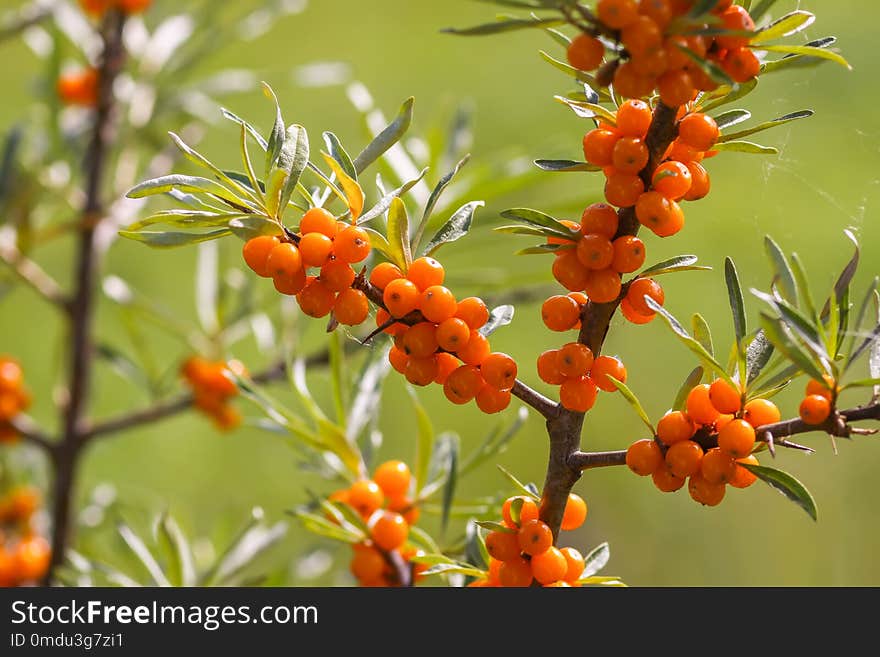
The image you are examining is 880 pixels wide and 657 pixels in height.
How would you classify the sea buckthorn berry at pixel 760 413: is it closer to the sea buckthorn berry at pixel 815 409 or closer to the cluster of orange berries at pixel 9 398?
the sea buckthorn berry at pixel 815 409

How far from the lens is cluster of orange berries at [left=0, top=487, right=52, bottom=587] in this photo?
98cm

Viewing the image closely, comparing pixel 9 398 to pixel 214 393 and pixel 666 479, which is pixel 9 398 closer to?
pixel 214 393

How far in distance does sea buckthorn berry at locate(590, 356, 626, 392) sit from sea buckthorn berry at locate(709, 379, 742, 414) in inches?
1.9

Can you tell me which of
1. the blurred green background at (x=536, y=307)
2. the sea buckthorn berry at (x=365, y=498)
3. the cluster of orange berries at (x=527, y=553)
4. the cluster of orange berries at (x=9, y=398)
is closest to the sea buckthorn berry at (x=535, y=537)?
the cluster of orange berries at (x=527, y=553)

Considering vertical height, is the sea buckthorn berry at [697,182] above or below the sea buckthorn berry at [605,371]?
above

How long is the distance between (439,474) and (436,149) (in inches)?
14.9

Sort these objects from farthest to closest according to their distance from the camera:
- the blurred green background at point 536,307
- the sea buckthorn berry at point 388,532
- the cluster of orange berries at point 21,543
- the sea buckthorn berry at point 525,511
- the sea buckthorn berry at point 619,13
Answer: the blurred green background at point 536,307, the cluster of orange berries at point 21,543, the sea buckthorn berry at point 388,532, the sea buckthorn berry at point 525,511, the sea buckthorn berry at point 619,13

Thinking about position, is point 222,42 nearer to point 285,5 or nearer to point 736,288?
point 285,5

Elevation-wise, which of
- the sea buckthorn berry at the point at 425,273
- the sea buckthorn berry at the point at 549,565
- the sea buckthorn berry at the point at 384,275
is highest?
the sea buckthorn berry at the point at 384,275

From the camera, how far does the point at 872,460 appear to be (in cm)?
171

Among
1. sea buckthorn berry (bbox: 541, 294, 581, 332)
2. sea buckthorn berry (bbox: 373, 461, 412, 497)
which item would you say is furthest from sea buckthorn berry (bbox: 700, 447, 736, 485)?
sea buckthorn berry (bbox: 373, 461, 412, 497)

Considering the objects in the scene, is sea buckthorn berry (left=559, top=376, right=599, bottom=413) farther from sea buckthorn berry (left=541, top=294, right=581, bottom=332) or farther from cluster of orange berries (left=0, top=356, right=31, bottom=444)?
cluster of orange berries (left=0, top=356, right=31, bottom=444)

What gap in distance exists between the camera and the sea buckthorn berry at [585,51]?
434mm

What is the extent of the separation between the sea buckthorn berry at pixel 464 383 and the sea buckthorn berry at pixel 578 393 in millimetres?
44
